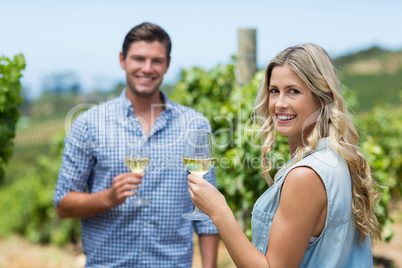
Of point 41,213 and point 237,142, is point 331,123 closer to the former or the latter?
point 237,142

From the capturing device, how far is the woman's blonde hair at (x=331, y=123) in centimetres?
170

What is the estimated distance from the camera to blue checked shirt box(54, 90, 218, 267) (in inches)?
98.1

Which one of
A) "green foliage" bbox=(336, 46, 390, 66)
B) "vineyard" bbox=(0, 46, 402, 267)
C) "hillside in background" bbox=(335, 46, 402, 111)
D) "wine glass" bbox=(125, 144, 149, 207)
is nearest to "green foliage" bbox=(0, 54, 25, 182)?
"vineyard" bbox=(0, 46, 402, 267)

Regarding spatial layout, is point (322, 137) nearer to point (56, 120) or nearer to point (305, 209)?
point (305, 209)

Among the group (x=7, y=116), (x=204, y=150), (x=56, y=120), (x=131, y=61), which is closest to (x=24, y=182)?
(x=7, y=116)

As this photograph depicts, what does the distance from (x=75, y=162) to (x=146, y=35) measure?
92 cm

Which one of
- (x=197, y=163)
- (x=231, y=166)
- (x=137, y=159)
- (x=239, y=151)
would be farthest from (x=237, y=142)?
(x=197, y=163)

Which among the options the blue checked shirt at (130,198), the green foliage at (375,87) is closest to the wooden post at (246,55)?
the blue checked shirt at (130,198)

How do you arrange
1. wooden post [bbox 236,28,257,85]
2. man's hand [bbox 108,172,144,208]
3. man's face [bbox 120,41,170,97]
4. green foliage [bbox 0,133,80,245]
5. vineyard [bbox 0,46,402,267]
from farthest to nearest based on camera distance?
green foliage [bbox 0,133,80,245] < wooden post [bbox 236,28,257,85] < vineyard [bbox 0,46,402,267] < man's face [bbox 120,41,170,97] < man's hand [bbox 108,172,144,208]

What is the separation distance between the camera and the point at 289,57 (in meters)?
1.74

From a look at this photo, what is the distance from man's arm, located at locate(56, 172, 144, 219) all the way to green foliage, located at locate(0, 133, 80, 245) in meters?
7.34

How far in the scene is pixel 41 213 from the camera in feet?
37.3

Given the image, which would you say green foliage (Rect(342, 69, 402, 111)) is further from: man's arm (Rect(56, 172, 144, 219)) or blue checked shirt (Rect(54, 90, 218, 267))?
man's arm (Rect(56, 172, 144, 219))

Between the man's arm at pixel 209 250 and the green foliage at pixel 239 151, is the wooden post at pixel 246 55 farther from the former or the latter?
the man's arm at pixel 209 250
